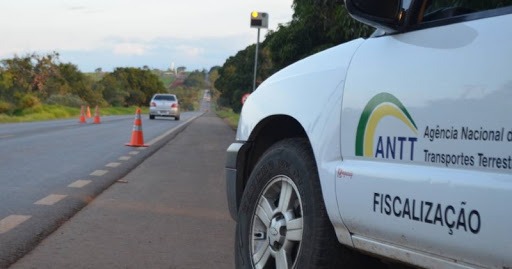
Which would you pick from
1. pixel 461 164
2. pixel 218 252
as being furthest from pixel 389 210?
pixel 218 252

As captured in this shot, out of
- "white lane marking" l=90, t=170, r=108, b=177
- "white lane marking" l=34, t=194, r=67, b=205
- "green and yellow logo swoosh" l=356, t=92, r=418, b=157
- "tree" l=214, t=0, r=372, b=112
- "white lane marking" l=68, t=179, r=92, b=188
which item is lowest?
"white lane marking" l=90, t=170, r=108, b=177

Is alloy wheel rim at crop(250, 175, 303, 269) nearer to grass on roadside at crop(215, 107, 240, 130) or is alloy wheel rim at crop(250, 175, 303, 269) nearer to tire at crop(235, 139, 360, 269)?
tire at crop(235, 139, 360, 269)

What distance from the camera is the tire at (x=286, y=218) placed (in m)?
3.08

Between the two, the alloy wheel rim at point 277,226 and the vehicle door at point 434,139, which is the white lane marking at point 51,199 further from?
the vehicle door at point 434,139

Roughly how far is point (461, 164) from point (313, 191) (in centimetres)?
94

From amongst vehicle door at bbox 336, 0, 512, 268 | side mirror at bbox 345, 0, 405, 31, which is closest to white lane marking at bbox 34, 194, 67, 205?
vehicle door at bbox 336, 0, 512, 268

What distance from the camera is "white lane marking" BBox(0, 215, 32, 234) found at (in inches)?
223

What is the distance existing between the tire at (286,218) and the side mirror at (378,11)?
0.84 m

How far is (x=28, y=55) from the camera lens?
57.9 metres

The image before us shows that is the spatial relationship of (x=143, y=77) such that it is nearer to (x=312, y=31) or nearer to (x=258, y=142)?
(x=312, y=31)

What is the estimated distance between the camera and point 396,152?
2.70m

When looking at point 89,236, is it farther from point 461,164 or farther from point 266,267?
point 461,164

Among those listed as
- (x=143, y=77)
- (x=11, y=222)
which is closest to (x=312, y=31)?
(x=11, y=222)

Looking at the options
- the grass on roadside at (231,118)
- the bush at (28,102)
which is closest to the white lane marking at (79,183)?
the grass on roadside at (231,118)
